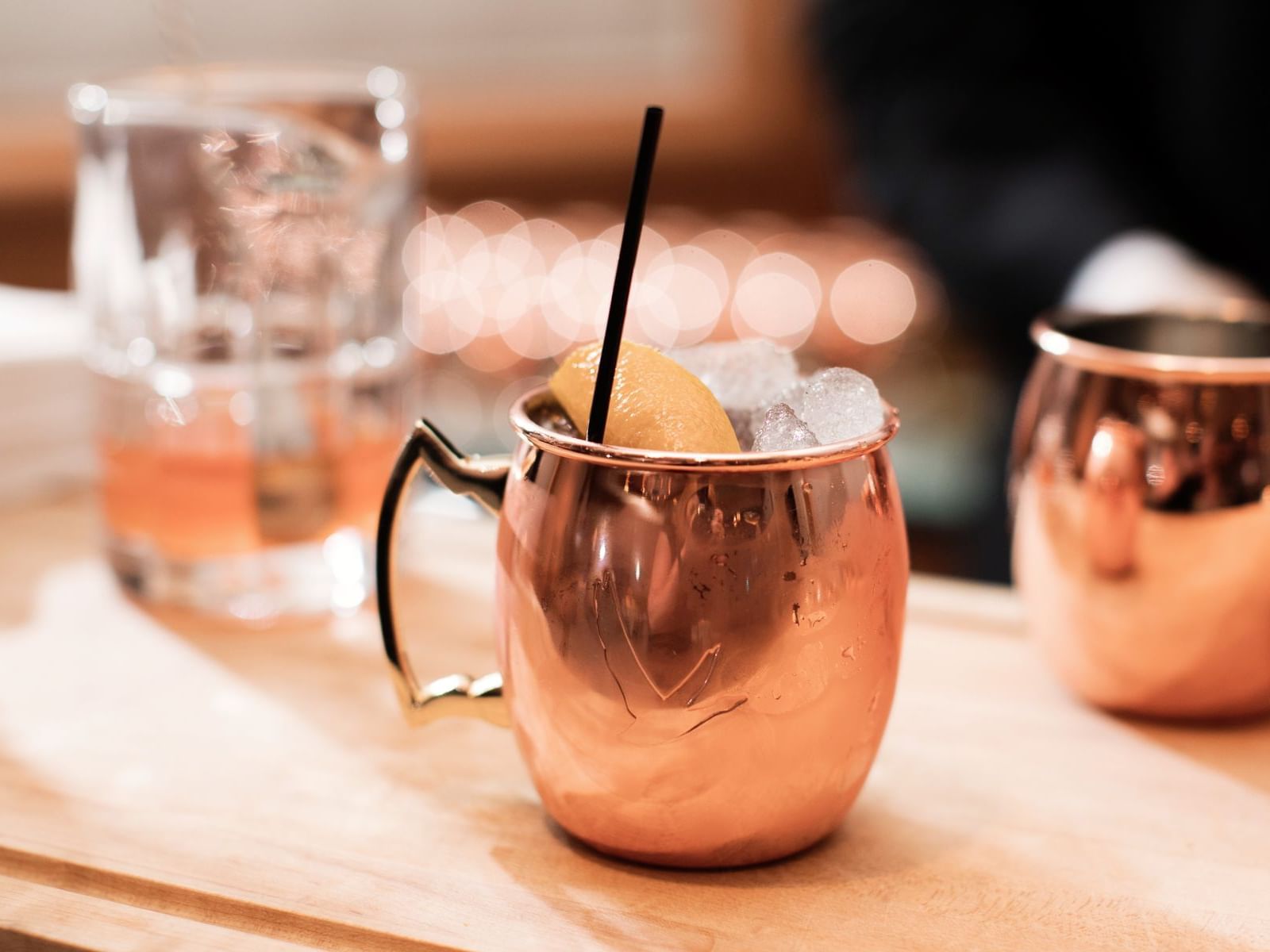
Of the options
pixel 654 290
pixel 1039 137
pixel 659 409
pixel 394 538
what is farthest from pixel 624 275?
pixel 654 290

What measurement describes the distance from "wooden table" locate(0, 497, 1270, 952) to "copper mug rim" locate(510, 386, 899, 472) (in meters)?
0.15

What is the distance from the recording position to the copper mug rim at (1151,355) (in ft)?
1.72

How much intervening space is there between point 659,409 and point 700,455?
0.03 meters

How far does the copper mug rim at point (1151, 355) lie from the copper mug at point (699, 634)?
0.15 m

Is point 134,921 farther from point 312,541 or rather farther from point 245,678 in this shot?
point 312,541

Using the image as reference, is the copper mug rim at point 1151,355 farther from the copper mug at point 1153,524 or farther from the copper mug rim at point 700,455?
the copper mug rim at point 700,455

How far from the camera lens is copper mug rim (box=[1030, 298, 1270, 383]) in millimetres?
525

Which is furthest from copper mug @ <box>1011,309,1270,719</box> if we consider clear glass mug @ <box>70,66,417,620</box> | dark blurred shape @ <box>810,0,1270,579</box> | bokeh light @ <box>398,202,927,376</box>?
bokeh light @ <box>398,202,927,376</box>

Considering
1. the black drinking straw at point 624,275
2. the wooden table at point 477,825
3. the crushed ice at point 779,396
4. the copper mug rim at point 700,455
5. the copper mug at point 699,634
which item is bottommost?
the wooden table at point 477,825

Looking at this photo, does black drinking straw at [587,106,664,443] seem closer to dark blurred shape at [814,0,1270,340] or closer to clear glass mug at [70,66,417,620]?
clear glass mug at [70,66,417,620]

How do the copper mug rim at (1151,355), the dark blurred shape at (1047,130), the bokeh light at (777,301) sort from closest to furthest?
the copper mug rim at (1151,355) → the dark blurred shape at (1047,130) → the bokeh light at (777,301)

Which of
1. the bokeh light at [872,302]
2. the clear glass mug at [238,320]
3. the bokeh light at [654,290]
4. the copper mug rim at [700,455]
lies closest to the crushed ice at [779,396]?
the copper mug rim at [700,455]

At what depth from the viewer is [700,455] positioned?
0.40m

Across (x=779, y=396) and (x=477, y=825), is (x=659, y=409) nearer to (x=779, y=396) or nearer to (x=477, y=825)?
(x=779, y=396)
